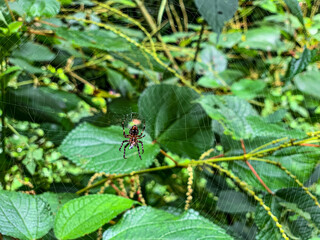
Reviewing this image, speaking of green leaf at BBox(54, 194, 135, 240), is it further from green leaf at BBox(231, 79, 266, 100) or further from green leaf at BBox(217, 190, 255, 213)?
green leaf at BBox(231, 79, 266, 100)

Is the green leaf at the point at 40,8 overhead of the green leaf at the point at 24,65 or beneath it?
overhead

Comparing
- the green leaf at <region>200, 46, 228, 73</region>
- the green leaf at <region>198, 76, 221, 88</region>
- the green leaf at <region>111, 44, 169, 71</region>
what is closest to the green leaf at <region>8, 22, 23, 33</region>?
the green leaf at <region>111, 44, 169, 71</region>

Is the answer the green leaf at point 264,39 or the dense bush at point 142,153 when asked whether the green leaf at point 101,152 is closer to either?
the dense bush at point 142,153

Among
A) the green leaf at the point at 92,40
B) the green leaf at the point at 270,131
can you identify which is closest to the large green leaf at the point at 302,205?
the green leaf at the point at 270,131

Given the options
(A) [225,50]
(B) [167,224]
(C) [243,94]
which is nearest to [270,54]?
(A) [225,50]

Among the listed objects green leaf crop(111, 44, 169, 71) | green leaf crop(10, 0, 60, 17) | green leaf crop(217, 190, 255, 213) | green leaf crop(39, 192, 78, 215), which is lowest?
green leaf crop(217, 190, 255, 213)

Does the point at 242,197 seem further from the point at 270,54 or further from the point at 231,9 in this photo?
the point at 270,54
